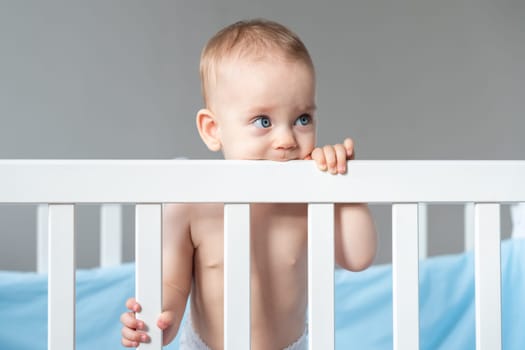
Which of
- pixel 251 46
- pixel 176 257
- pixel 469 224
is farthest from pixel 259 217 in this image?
pixel 469 224

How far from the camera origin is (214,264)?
3.57 ft

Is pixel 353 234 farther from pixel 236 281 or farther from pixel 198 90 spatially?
pixel 198 90

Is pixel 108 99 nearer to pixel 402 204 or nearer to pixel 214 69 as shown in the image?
pixel 214 69

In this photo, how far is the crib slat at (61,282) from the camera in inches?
29.2

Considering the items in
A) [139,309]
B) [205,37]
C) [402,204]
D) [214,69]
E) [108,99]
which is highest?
[205,37]

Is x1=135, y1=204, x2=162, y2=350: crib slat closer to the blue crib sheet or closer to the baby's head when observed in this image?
the baby's head

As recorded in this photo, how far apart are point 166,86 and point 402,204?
2.00 metres

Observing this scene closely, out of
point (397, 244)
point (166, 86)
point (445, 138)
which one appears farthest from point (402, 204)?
point (445, 138)

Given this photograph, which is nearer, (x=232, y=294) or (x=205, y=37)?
(x=232, y=294)

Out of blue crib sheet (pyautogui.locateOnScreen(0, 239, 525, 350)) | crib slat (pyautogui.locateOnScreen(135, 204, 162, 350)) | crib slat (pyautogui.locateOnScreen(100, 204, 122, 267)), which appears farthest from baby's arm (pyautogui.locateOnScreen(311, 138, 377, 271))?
crib slat (pyautogui.locateOnScreen(100, 204, 122, 267))

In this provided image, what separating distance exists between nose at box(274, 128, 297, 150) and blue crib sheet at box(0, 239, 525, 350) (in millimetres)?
875

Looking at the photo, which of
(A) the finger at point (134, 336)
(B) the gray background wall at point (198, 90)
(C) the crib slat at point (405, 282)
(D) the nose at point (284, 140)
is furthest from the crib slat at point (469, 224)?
(A) the finger at point (134, 336)

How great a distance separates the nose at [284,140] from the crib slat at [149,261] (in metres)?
0.26

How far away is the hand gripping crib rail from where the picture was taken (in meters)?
0.75
